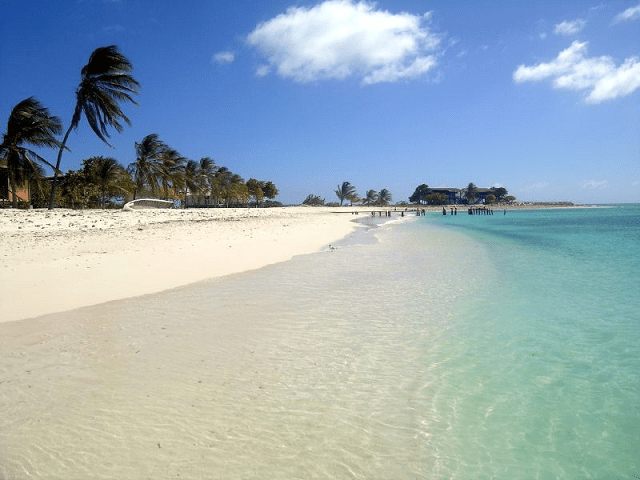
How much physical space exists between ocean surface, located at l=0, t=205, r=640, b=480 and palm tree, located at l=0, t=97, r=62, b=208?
26.2m

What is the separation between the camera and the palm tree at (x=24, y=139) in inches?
1029

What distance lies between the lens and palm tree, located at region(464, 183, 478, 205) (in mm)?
139875

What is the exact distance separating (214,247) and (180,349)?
910 centimetres

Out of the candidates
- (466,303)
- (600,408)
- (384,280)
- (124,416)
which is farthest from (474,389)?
(384,280)

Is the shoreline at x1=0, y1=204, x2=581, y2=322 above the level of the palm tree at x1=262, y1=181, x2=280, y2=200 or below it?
below

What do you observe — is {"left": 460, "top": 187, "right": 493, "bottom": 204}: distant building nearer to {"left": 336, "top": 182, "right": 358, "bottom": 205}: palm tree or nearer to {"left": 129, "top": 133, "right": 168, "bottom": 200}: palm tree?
{"left": 336, "top": 182, "right": 358, "bottom": 205}: palm tree

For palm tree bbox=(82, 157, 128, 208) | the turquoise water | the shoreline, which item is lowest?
the turquoise water

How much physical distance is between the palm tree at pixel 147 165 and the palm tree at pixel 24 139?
58.4 ft

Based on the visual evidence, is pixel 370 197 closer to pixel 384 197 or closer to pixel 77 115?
pixel 384 197

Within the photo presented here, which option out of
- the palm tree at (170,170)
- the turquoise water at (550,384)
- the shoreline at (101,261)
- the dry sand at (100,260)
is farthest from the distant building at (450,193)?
the turquoise water at (550,384)

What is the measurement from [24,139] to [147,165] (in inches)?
763

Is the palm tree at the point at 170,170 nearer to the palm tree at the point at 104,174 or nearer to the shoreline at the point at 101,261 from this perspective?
the palm tree at the point at 104,174

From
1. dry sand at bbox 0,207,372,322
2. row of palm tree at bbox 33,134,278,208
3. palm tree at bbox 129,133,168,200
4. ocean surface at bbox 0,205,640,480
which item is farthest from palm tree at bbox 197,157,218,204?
ocean surface at bbox 0,205,640,480

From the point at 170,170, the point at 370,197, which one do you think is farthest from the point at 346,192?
the point at 170,170
